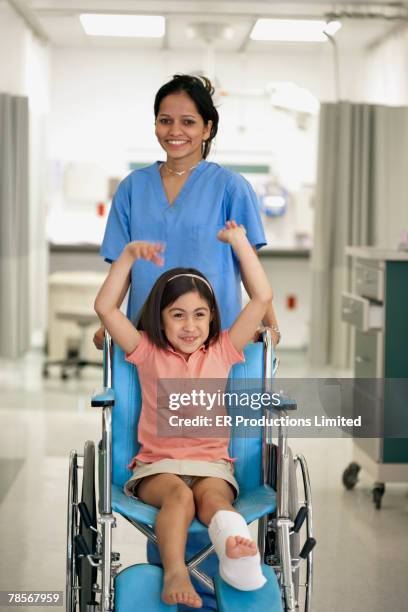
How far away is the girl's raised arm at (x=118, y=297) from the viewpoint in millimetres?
1963

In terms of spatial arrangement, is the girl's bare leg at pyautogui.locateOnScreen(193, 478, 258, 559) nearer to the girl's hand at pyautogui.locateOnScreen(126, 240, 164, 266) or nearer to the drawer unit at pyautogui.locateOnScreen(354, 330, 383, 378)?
the girl's hand at pyautogui.locateOnScreen(126, 240, 164, 266)

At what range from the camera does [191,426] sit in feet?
6.66

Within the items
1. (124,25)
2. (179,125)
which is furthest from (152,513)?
(124,25)

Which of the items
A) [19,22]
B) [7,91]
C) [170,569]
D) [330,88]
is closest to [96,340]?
[170,569]

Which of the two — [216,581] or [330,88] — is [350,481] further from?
[330,88]

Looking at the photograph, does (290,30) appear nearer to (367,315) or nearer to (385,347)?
(367,315)

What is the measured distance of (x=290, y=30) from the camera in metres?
6.25

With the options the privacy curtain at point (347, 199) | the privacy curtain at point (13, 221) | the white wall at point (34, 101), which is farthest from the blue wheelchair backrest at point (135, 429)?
the privacy curtain at point (347, 199)

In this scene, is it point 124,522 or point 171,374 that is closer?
point 171,374

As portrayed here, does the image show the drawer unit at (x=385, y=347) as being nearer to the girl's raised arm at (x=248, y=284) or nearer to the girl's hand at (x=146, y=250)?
the girl's raised arm at (x=248, y=284)

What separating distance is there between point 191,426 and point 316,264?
4.29 metres

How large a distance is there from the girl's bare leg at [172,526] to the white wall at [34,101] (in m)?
4.06

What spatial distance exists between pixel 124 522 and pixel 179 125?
59.8 inches

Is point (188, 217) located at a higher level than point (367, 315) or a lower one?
higher
